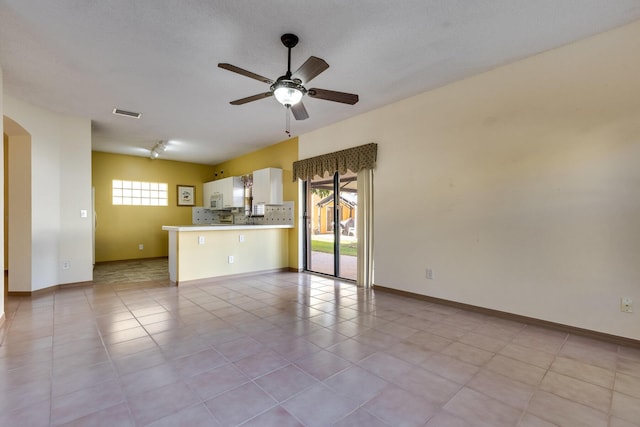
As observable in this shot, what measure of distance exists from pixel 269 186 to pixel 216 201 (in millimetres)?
2341

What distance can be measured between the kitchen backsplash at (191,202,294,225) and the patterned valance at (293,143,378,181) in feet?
2.41

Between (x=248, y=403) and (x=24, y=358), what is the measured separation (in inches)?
72.9

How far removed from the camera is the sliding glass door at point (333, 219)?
4.93m

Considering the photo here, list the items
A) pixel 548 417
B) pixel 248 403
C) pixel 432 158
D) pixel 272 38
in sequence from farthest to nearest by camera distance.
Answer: pixel 432 158, pixel 272 38, pixel 248 403, pixel 548 417

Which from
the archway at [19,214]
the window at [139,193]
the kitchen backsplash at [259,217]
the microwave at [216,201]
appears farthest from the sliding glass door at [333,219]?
the window at [139,193]

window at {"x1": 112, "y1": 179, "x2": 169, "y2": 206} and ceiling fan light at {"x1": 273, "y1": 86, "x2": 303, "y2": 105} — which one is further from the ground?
ceiling fan light at {"x1": 273, "y1": 86, "x2": 303, "y2": 105}

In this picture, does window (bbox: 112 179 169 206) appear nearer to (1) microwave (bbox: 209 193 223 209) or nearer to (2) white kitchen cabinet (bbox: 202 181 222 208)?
(2) white kitchen cabinet (bbox: 202 181 222 208)

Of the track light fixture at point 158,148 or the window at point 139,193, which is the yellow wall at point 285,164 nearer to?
the track light fixture at point 158,148

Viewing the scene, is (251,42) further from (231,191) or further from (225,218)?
(225,218)

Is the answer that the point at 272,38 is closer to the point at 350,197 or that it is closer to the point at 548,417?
the point at 350,197

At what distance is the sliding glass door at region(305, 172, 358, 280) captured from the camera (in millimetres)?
4926

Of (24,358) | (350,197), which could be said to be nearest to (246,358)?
(24,358)

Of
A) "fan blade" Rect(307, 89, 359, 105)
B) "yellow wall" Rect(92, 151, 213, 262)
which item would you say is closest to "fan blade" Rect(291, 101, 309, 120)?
"fan blade" Rect(307, 89, 359, 105)

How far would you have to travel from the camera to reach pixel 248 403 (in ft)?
5.50
